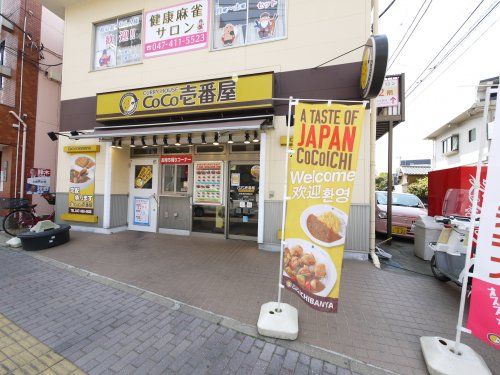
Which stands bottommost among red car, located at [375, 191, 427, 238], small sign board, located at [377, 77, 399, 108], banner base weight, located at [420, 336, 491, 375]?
banner base weight, located at [420, 336, 491, 375]

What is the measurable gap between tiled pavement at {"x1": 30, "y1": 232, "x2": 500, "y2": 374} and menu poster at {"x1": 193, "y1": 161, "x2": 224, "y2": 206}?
1379 millimetres

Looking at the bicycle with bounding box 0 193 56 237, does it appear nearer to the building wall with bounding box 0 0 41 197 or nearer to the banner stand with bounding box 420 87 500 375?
the building wall with bounding box 0 0 41 197

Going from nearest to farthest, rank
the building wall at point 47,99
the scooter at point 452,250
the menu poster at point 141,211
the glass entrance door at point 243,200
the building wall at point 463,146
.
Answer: the scooter at point 452,250, the glass entrance door at point 243,200, the menu poster at point 141,211, the building wall at point 47,99, the building wall at point 463,146

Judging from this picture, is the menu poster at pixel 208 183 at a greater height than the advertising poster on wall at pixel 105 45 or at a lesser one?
lesser

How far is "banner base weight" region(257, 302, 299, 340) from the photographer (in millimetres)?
2748

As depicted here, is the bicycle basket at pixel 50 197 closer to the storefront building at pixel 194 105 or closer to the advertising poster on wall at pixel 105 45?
the storefront building at pixel 194 105

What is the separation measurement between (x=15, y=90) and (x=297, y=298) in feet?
41.8

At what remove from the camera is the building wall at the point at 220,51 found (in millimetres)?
5625

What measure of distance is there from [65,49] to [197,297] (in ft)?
32.5

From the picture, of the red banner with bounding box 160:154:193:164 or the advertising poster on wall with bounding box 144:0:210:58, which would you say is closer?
the advertising poster on wall with bounding box 144:0:210:58

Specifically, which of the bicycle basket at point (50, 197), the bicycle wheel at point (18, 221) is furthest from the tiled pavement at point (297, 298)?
the bicycle basket at point (50, 197)

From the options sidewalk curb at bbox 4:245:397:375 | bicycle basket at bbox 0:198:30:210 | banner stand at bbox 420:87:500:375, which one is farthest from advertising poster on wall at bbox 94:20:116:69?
banner stand at bbox 420:87:500:375

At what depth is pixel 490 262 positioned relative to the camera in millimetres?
2230

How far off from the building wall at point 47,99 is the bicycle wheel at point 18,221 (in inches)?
105
